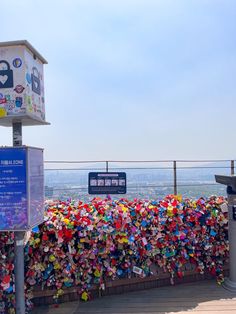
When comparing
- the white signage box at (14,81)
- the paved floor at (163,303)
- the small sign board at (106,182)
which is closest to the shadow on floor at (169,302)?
the paved floor at (163,303)

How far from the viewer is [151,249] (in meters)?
3.77

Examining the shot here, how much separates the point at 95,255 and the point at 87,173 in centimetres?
282

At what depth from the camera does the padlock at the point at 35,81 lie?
2.90 m

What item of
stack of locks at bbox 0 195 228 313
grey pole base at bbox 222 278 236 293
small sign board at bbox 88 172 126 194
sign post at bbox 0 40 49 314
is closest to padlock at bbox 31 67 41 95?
sign post at bbox 0 40 49 314

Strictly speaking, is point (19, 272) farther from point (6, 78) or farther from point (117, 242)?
point (6, 78)

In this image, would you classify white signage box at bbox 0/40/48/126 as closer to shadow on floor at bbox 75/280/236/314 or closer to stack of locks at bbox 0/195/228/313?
stack of locks at bbox 0/195/228/313

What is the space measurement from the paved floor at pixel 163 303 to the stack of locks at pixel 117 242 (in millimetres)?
163

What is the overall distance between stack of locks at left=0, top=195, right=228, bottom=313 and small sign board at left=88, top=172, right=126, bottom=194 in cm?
197

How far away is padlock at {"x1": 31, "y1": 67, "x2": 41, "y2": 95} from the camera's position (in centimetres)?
290

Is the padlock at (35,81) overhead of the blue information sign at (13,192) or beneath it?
overhead

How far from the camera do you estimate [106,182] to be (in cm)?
618

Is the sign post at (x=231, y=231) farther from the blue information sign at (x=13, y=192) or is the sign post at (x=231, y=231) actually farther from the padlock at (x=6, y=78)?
the padlock at (x=6, y=78)

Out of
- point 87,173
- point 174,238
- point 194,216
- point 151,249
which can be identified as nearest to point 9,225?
point 151,249

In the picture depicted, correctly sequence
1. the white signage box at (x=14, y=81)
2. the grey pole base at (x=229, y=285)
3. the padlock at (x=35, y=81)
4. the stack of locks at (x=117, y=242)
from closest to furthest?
the white signage box at (x=14, y=81) → the padlock at (x=35, y=81) → the stack of locks at (x=117, y=242) → the grey pole base at (x=229, y=285)
